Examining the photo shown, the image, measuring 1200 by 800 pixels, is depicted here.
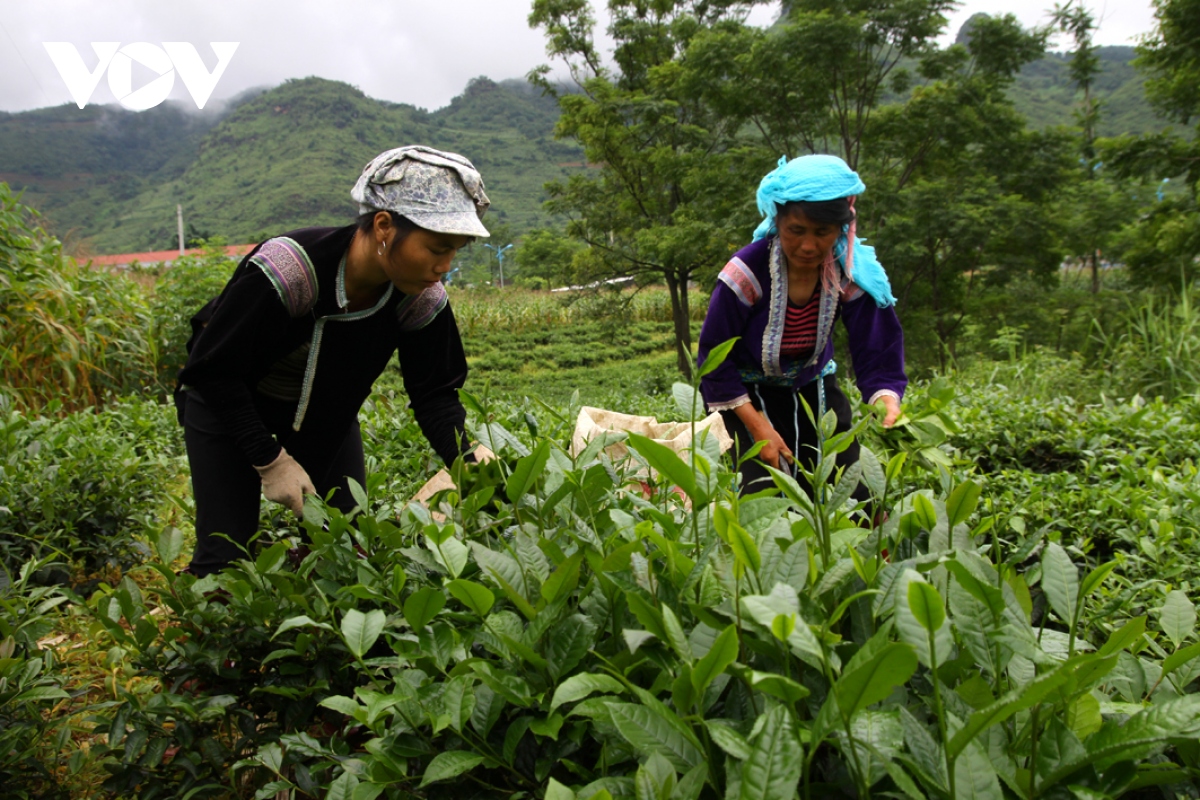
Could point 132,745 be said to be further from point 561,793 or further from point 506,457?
point 561,793

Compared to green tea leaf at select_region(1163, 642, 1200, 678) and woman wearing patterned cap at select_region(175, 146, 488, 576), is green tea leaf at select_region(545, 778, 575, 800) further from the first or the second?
woman wearing patterned cap at select_region(175, 146, 488, 576)

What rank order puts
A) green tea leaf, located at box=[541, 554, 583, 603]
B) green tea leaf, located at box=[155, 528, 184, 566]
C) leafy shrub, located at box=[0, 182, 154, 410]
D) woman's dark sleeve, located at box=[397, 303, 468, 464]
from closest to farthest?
green tea leaf, located at box=[541, 554, 583, 603], green tea leaf, located at box=[155, 528, 184, 566], woman's dark sleeve, located at box=[397, 303, 468, 464], leafy shrub, located at box=[0, 182, 154, 410]

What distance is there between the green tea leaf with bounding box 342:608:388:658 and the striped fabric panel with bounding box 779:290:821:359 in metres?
1.76

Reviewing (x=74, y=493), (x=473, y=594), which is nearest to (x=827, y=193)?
(x=473, y=594)

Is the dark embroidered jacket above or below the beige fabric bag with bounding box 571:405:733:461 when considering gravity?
above

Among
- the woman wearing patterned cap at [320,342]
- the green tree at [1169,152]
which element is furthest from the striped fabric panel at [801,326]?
the green tree at [1169,152]

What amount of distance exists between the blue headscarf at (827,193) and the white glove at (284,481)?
135 centimetres

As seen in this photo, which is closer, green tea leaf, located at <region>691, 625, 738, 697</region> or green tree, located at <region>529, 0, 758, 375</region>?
green tea leaf, located at <region>691, 625, 738, 697</region>

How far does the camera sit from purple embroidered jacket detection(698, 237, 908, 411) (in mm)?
2311

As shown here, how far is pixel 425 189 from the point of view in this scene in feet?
5.85

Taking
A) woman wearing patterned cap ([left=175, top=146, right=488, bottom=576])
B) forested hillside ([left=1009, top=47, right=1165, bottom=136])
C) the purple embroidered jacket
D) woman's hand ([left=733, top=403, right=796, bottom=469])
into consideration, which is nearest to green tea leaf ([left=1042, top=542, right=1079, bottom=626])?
woman wearing patterned cap ([left=175, top=146, right=488, bottom=576])

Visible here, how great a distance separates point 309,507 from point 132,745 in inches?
15.1

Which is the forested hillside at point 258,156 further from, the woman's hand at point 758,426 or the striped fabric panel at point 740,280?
the woman's hand at point 758,426

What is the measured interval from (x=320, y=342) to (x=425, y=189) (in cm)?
47
